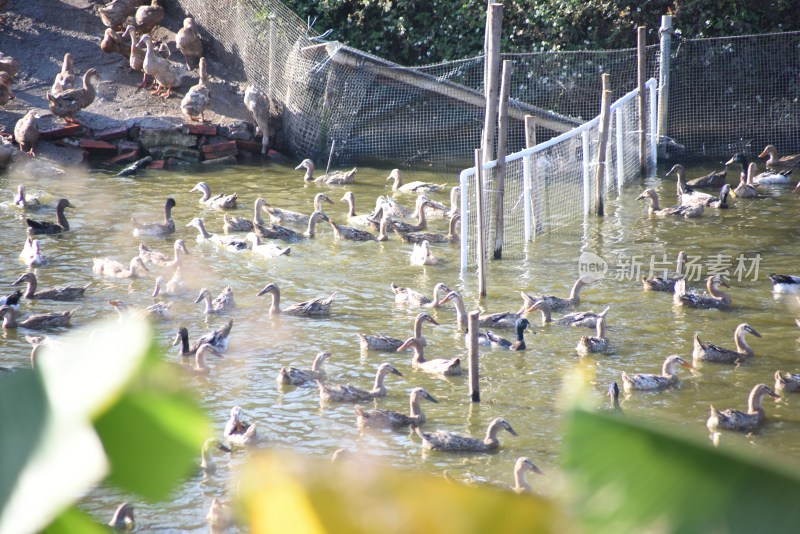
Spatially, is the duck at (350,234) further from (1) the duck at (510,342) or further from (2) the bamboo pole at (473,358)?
(2) the bamboo pole at (473,358)

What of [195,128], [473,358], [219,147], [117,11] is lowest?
[473,358]

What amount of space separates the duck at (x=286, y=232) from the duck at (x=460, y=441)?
22.1ft

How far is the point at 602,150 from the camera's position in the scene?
48.6 ft

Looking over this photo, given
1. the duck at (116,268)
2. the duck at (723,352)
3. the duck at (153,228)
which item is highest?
the duck at (153,228)

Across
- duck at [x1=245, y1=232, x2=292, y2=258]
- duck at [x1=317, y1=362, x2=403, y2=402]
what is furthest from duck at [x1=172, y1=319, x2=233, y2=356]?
duck at [x1=245, y1=232, x2=292, y2=258]

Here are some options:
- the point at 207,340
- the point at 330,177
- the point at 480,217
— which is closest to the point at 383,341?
the point at 207,340

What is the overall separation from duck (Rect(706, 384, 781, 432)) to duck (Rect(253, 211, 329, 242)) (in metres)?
7.38

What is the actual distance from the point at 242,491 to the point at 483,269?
1087 centimetres

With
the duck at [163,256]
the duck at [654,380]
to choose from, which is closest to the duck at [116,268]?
the duck at [163,256]

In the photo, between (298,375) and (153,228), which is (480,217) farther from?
(153,228)

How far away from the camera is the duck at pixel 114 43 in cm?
2081

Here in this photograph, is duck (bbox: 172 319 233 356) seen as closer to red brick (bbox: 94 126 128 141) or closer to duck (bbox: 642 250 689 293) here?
duck (bbox: 642 250 689 293)

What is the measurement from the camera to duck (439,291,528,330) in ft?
35.0

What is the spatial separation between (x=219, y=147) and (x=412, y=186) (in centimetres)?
441
